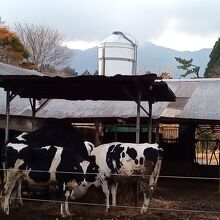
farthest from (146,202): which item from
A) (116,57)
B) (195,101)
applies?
(116,57)

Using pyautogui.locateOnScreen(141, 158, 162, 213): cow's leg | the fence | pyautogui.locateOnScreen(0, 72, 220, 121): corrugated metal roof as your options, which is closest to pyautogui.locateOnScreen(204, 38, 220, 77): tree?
the fence

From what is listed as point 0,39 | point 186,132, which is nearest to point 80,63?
point 0,39

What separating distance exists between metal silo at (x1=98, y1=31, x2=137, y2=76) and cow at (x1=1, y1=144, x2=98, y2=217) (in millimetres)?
9883

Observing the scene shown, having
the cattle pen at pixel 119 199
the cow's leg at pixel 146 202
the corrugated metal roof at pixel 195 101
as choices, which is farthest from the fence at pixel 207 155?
the cow's leg at pixel 146 202

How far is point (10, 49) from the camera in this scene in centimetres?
3606

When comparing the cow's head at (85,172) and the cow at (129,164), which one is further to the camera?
the cow at (129,164)

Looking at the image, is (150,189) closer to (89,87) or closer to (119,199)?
(119,199)

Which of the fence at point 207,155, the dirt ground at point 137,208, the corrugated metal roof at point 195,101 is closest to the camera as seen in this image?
the dirt ground at point 137,208

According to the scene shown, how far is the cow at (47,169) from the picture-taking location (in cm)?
954

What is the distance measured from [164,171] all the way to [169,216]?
26.6 feet

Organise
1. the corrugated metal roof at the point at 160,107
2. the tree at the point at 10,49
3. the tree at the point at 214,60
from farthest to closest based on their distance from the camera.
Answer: the tree at the point at 214,60
the tree at the point at 10,49
the corrugated metal roof at the point at 160,107

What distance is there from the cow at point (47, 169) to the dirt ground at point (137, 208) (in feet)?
1.50

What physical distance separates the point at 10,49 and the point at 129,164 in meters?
27.5

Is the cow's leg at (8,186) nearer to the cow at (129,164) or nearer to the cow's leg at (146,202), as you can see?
the cow at (129,164)
